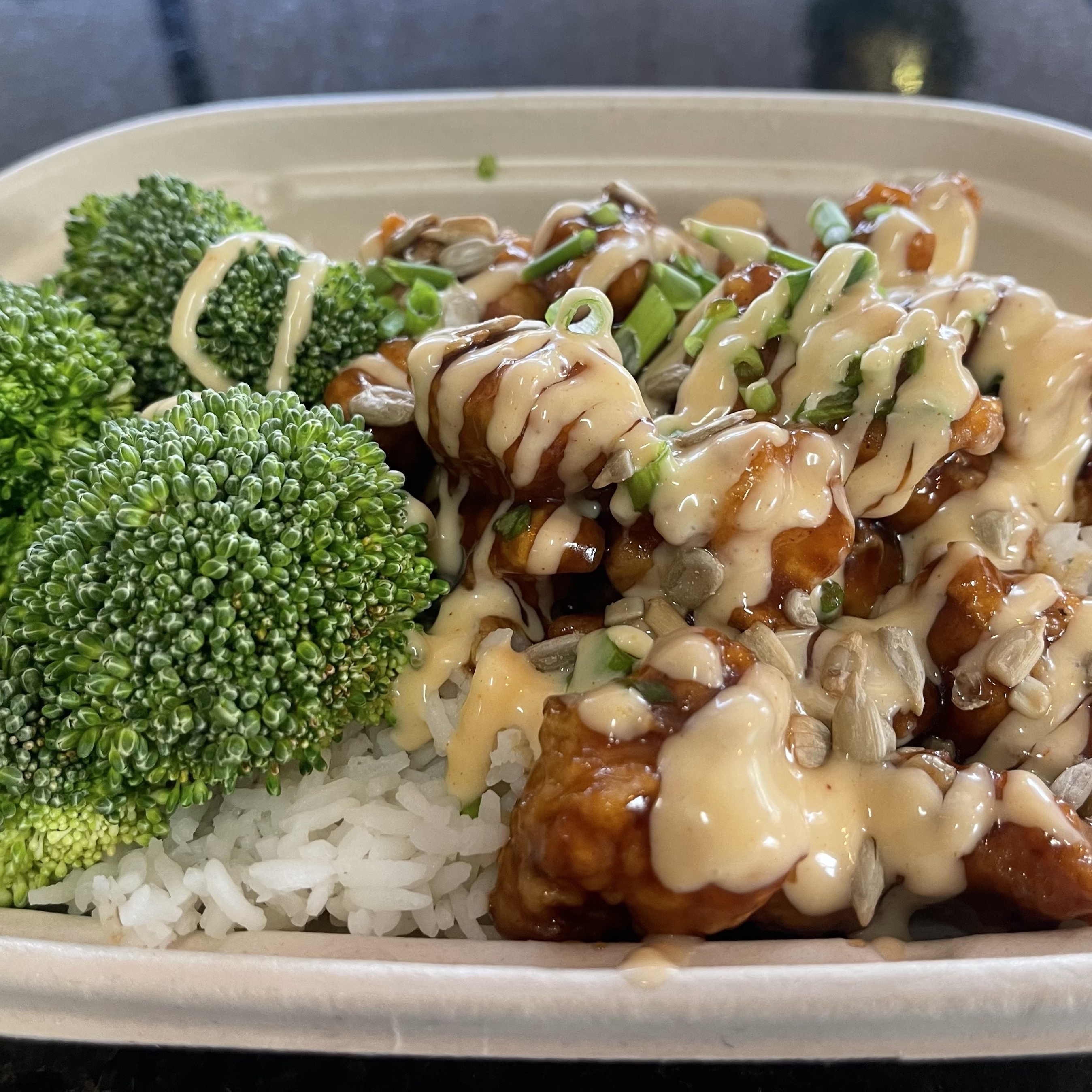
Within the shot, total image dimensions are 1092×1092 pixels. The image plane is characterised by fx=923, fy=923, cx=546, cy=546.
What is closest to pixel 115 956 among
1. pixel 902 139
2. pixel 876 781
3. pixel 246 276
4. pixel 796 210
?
pixel 876 781

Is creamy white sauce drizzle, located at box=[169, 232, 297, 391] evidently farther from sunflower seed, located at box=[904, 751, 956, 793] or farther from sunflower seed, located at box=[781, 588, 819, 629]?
sunflower seed, located at box=[904, 751, 956, 793]

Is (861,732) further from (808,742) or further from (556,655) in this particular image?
(556,655)

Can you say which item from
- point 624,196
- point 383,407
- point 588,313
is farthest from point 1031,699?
point 624,196

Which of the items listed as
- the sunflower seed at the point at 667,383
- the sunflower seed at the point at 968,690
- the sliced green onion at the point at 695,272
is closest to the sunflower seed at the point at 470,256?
the sliced green onion at the point at 695,272

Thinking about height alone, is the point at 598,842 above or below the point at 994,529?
below

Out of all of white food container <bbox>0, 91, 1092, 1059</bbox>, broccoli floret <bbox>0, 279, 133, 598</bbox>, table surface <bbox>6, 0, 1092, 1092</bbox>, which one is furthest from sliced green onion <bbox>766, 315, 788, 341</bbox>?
table surface <bbox>6, 0, 1092, 1092</bbox>

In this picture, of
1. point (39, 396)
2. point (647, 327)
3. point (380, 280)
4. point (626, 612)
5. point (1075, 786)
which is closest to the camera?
point (1075, 786)

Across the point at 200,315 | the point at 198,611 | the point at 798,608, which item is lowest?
the point at 798,608
